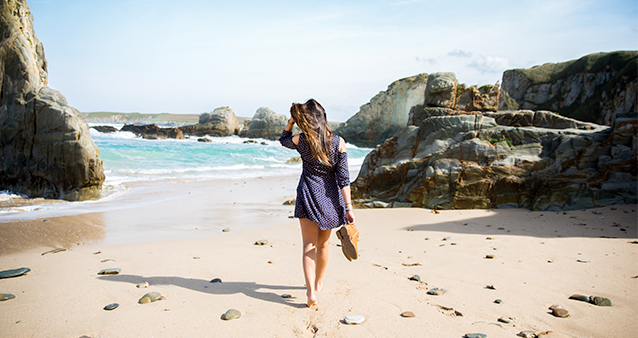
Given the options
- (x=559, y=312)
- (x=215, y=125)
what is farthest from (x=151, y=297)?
(x=215, y=125)

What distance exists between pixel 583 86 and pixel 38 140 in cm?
4737

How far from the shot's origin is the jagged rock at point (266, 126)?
5669cm

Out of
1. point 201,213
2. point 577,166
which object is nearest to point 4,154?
point 201,213

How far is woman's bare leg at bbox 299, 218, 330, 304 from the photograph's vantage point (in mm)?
3139

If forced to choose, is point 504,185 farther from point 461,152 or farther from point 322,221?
point 322,221

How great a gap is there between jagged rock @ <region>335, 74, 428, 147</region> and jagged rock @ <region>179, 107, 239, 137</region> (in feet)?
56.9

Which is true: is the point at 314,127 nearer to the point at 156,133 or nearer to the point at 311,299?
the point at 311,299

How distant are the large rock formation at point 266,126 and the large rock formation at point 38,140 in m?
46.0

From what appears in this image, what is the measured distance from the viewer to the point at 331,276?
3.82 m

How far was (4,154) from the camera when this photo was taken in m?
10.2

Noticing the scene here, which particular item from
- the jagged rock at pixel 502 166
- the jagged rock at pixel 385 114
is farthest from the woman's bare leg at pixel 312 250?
the jagged rock at pixel 385 114

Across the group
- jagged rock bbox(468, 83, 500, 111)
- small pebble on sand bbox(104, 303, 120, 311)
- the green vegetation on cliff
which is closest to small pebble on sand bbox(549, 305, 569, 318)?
small pebble on sand bbox(104, 303, 120, 311)

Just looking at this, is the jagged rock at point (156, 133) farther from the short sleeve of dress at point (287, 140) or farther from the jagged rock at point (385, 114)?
the short sleeve of dress at point (287, 140)

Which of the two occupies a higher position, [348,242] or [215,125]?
[215,125]
